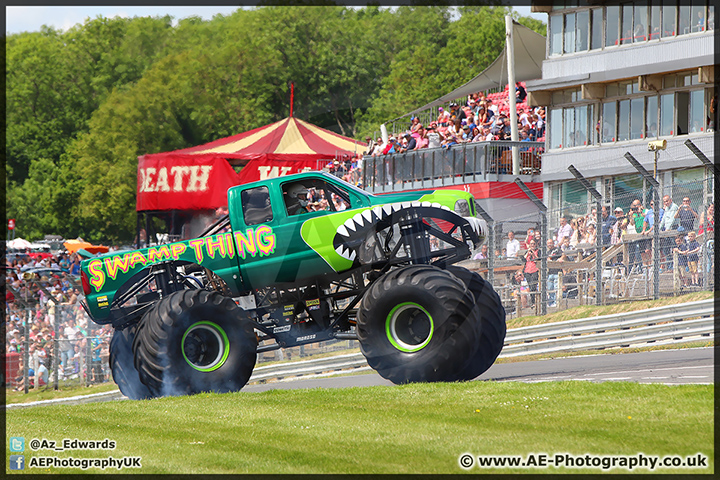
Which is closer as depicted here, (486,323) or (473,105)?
(486,323)

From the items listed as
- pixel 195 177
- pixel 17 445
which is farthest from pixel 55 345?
pixel 195 177

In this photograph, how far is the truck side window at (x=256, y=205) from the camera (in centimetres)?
1284

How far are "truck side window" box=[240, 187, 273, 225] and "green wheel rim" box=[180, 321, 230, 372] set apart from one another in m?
1.45

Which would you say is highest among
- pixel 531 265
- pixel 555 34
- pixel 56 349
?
pixel 555 34

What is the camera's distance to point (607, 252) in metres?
19.0

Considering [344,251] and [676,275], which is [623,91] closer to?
[676,275]

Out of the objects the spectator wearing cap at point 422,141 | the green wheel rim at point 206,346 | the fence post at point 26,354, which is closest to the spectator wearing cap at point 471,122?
the spectator wearing cap at point 422,141

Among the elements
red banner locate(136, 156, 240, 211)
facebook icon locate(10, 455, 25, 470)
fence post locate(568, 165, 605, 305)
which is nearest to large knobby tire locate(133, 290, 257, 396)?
facebook icon locate(10, 455, 25, 470)

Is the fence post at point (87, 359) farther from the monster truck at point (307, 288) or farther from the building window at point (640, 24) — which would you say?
the building window at point (640, 24)

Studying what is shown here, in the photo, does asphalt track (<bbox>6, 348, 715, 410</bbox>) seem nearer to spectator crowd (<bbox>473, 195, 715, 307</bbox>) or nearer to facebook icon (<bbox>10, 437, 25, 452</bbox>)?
spectator crowd (<bbox>473, 195, 715, 307</bbox>)

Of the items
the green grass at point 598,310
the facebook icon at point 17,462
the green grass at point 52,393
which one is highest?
the green grass at point 598,310

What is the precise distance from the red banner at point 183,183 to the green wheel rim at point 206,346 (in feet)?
96.3

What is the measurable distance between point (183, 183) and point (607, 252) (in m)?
27.9

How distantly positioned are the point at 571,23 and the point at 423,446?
22.6 metres
